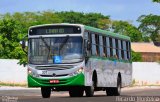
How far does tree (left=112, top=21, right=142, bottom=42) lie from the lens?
146925 millimetres

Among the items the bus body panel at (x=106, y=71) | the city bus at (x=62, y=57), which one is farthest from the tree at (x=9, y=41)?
the city bus at (x=62, y=57)

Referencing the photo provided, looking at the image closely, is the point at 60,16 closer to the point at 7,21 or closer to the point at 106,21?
the point at 106,21

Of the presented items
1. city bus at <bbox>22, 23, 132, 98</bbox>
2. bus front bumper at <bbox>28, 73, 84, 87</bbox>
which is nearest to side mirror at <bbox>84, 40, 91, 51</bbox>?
city bus at <bbox>22, 23, 132, 98</bbox>

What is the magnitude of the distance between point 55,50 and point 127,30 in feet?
397

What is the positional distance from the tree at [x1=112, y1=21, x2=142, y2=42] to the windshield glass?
389 feet

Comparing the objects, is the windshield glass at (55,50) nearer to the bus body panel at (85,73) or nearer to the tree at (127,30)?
the bus body panel at (85,73)

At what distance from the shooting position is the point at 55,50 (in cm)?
2692

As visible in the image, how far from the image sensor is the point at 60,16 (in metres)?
157

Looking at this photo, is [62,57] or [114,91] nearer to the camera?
[62,57]

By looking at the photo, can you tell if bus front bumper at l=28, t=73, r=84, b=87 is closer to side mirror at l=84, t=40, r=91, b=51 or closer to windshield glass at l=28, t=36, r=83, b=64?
windshield glass at l=28, t=36, r=83, b=64

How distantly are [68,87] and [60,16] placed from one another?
12993 cm

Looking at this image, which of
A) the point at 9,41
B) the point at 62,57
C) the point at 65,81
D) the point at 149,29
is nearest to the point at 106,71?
the point at 65,81

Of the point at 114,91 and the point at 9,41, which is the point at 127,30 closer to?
the point at 9,41

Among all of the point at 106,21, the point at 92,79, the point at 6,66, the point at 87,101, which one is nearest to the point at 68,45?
the point at 92,79
